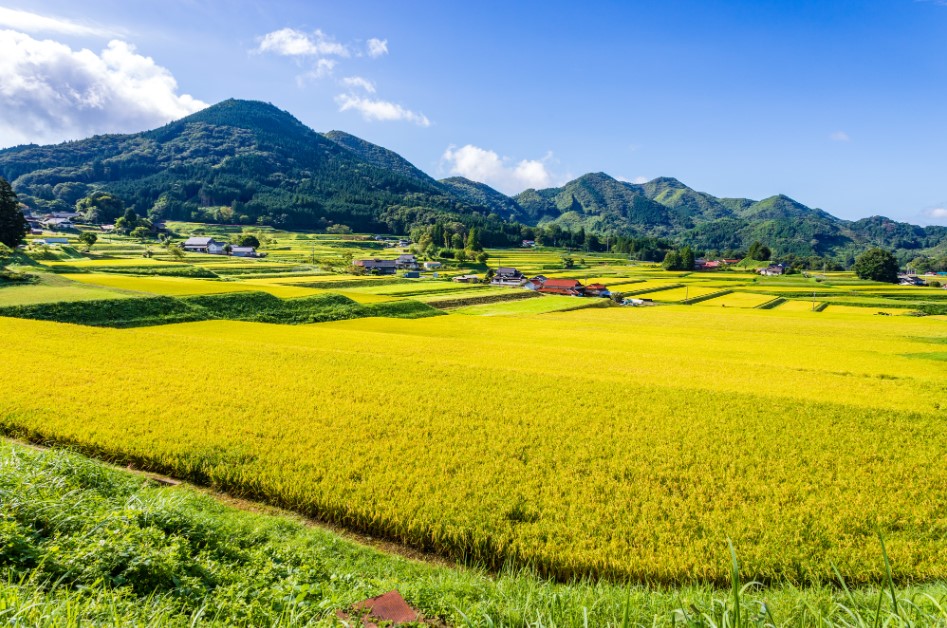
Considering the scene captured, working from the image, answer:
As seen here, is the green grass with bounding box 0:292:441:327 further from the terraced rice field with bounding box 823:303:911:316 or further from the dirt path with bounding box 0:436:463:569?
the terraced rice field with bounding box 823:303:911:316

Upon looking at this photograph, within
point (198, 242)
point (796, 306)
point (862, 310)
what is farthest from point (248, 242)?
point (862, 310)

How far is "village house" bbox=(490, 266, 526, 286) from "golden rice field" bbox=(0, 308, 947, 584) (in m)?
60.2

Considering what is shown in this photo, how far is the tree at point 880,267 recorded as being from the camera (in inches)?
3521

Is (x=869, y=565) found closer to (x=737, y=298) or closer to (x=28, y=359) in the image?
(x=28, y=359)

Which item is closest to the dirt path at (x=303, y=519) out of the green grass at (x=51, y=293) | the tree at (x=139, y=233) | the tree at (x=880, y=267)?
the green grass at (x=51, y=293)

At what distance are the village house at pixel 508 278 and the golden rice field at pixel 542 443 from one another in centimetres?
6015

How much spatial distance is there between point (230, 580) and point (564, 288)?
70.7 m

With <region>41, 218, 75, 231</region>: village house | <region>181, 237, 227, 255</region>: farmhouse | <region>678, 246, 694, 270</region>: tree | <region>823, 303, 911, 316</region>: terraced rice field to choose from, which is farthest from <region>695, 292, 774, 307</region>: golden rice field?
<region>41, 218, 75, 231</region>: village house

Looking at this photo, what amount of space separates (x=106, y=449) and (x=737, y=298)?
7601 centimetres

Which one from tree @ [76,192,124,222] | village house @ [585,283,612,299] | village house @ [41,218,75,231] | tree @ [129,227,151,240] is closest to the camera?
village house @ [585,283,612,299]

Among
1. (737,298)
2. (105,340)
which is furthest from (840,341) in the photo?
(105,340)

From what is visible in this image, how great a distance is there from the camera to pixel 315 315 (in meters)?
40.8

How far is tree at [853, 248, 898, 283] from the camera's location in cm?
8944

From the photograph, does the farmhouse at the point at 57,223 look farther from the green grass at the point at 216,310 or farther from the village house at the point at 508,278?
the village house at the point at 508,278
